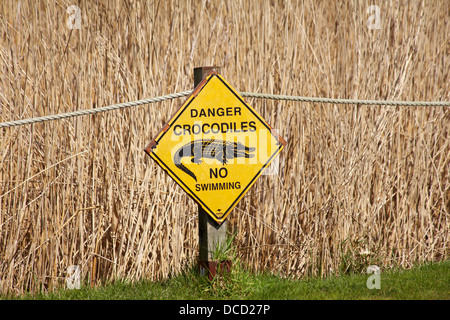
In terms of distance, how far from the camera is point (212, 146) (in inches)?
132

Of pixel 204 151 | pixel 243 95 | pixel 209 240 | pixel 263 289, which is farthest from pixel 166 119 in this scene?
pixel 263 289

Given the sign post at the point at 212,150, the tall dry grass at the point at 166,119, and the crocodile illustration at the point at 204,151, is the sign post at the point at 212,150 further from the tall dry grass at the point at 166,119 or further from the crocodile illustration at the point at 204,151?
the tall dry grass at the point at 166,119

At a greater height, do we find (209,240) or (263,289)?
(209,240)

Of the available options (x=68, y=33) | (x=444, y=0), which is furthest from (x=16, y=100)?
(x=444, y=0)

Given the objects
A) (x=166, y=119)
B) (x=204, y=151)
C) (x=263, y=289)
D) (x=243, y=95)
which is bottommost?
(x=263, y=289)

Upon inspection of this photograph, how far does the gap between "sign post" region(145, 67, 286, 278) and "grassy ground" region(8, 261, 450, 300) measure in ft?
0.45

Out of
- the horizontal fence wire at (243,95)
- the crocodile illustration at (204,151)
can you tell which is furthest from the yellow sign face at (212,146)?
the horizontal fence wire at (243,95)

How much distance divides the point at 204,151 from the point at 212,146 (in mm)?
52

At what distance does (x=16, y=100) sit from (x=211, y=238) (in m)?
1.55

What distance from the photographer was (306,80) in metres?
4.30

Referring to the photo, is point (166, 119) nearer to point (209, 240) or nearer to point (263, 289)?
point (209, 240)

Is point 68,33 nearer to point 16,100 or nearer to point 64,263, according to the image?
point 16,100

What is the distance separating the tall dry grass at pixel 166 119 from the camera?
3889mm

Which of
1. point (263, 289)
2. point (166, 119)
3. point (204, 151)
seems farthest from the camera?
point (166, 119)
